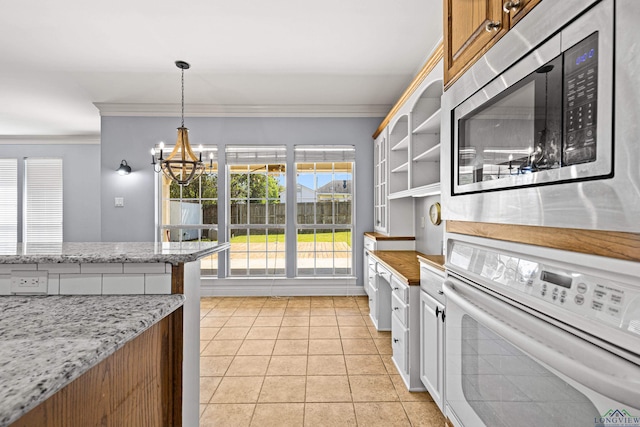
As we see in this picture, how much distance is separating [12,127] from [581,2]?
7940mm

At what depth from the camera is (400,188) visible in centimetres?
371

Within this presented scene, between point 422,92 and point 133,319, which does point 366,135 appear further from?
point 133,319

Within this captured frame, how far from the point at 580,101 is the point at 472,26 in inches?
24.7

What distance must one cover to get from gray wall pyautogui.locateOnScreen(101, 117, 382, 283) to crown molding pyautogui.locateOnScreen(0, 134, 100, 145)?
224cm

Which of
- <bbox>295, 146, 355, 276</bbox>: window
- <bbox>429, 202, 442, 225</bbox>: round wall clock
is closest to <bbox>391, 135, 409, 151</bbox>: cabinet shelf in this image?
<bbox>429, 202, 442, 225</bbox>: round wall clock

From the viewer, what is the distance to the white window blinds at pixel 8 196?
6469mm

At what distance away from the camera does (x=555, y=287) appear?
0.73 metres

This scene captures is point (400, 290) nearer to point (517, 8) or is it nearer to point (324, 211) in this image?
point (517, 8)

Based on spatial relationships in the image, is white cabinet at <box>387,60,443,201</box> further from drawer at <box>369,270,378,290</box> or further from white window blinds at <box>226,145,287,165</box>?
white window blinds at <box>226,145,287,165</box>

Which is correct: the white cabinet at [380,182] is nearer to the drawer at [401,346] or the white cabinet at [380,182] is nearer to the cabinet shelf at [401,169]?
the cabinet shelf at [401,169]

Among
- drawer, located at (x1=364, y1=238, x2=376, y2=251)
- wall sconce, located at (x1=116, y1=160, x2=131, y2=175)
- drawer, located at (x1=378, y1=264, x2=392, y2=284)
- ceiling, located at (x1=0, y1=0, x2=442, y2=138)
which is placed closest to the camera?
ceiling, located at (x1=0, y1=0, x2=442, y2=138)

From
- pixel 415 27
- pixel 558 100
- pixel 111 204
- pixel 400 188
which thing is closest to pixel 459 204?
pixel 558 100

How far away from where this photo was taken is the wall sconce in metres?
4.64

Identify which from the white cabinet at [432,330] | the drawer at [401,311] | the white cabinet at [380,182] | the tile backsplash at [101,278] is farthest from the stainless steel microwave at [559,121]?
the white cabinet at [380,182]
